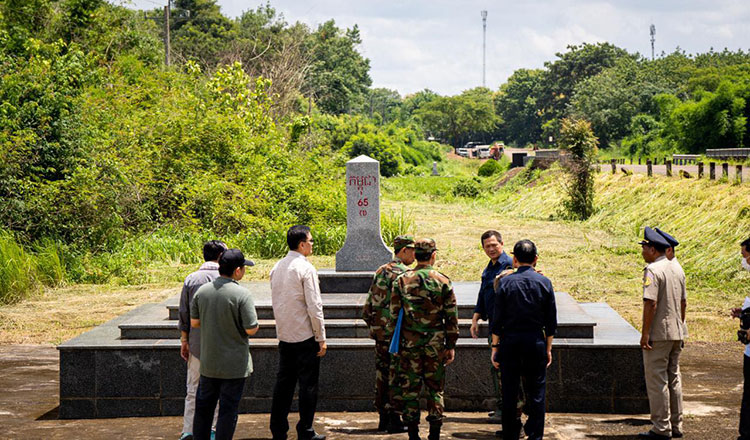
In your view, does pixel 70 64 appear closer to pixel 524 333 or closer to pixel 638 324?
pixel 638 324

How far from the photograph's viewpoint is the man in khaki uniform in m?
7.18

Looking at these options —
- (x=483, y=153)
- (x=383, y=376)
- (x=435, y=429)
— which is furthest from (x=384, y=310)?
(x=483, y=153)

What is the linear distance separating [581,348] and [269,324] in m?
3.18

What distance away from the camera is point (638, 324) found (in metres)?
12.8

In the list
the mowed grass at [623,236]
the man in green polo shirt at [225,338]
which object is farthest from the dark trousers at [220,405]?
the mowed grass at [623,236]

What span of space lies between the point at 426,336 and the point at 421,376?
319mm

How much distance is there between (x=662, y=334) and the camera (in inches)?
283

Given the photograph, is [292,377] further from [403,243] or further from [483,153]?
[483,153]

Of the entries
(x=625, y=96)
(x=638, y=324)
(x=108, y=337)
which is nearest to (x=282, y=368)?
(x=108, y=337)

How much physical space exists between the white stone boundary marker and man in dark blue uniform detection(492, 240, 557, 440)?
440cm

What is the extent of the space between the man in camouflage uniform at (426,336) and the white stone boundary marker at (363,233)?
4267 mm

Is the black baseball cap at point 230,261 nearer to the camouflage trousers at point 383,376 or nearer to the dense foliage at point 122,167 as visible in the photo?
the camouflage trousers at point 383,376

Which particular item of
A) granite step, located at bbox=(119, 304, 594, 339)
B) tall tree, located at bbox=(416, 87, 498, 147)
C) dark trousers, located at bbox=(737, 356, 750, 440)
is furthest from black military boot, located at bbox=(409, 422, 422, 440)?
tall tree, located at bbox=(416, 87, 498, 147)

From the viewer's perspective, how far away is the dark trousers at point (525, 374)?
6512 mm
